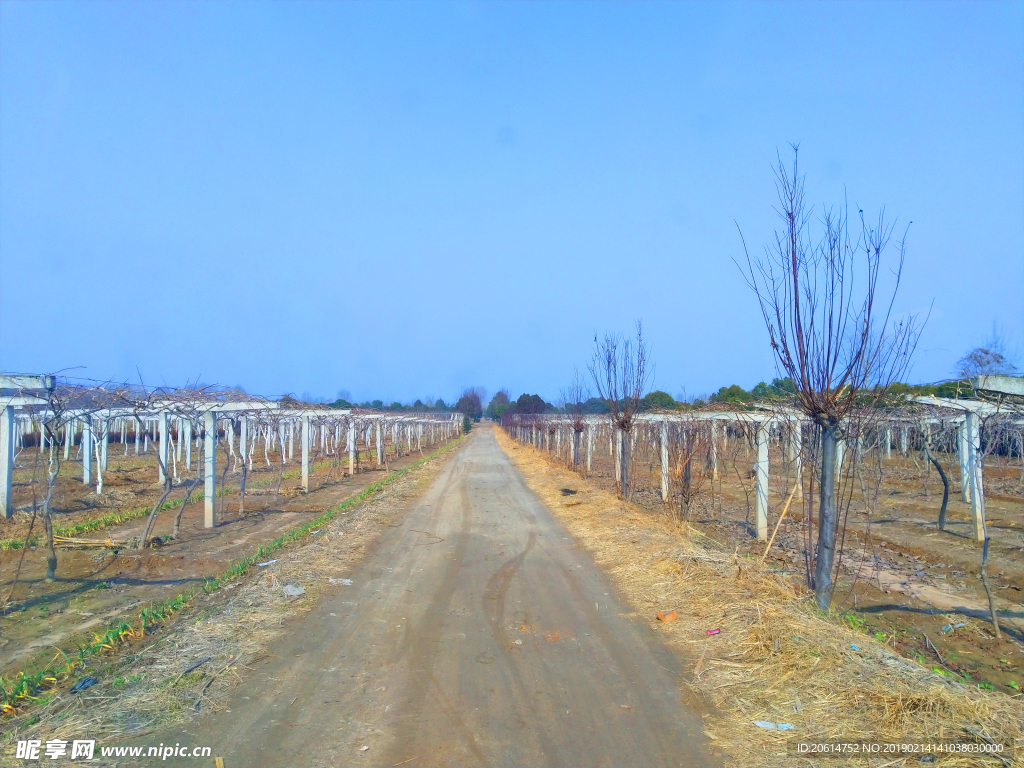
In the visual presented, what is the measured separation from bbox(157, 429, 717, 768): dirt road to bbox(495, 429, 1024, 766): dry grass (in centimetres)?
32

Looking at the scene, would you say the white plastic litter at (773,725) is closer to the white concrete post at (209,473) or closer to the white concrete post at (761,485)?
the white concrete post at (761,485)

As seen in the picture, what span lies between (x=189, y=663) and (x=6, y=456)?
1361 cm

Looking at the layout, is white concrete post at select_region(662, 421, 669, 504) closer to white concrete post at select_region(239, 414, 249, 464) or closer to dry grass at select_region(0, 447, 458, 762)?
dry grass at select_region(0, 447, 458, 762)

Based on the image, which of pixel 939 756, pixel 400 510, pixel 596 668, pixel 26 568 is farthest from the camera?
pixel 400 510

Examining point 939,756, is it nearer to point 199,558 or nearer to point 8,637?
point 8,637

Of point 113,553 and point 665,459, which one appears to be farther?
point 665,459

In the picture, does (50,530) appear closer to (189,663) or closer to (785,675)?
(189,663)

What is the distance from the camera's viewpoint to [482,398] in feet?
575

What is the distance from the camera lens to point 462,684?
5105 millimetres

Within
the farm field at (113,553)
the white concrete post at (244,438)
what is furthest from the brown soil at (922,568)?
the white concrete post at (244,438)

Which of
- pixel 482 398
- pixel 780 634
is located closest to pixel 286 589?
pixel 780 634

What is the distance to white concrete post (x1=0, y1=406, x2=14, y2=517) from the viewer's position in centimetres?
1466

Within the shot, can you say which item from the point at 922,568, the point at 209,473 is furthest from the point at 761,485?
the point at 209,473

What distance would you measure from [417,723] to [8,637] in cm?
552
